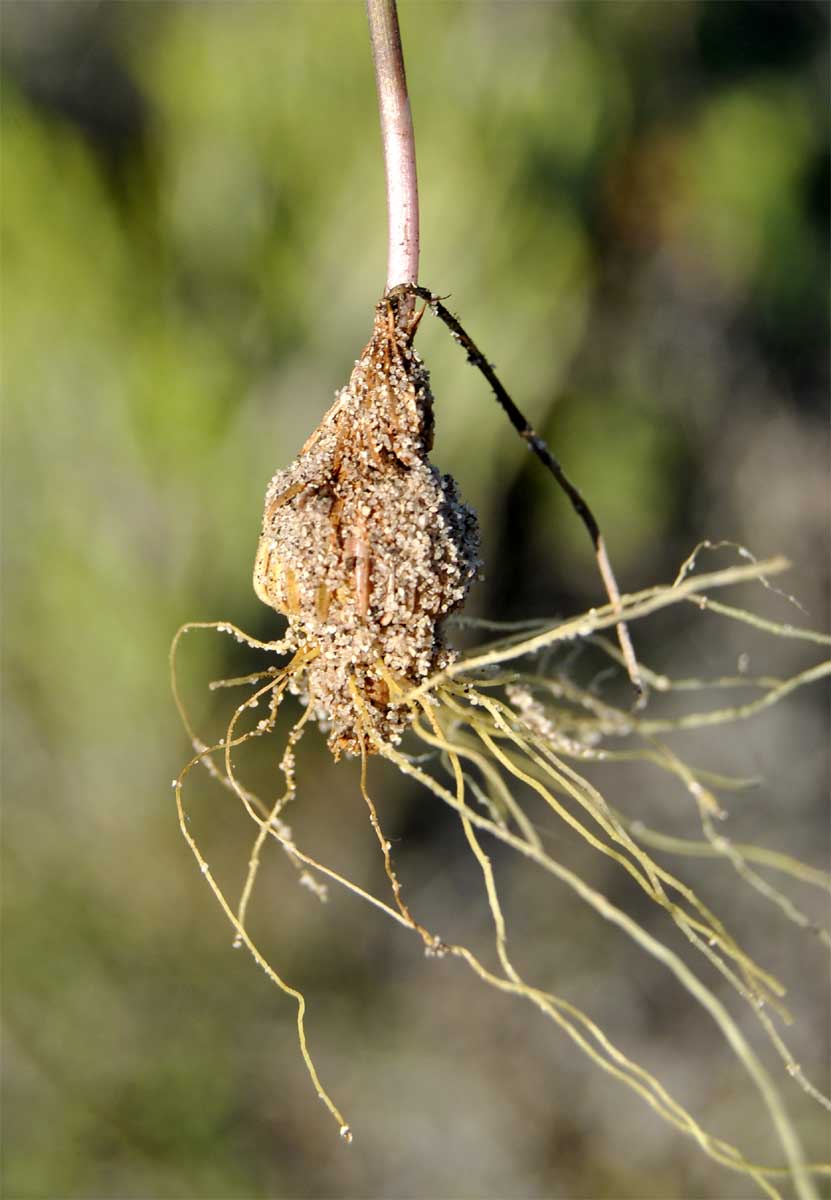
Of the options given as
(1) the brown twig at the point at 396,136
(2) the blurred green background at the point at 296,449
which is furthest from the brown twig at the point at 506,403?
(2) the blurred green background at the point at 296,449

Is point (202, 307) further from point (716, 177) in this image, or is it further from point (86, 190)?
point (716, 177)

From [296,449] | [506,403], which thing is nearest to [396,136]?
[506,403]

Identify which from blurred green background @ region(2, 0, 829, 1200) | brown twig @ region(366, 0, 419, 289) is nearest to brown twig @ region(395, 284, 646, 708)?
brown twig @ region(366, 0, 419, 289)

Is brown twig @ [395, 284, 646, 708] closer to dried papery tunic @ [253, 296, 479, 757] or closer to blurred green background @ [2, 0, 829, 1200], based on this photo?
dried papery tunic @ [253, 296, 479, 757]

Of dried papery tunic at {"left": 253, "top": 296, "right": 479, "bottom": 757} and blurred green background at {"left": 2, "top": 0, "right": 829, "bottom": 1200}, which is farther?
blurred green background at {"left": 2, "top": 0, "right": 829, "bottom": 1200}

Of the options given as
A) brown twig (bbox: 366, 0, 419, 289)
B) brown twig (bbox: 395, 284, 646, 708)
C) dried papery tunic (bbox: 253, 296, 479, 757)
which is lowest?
dried papery tunic (bbox: 253, 296, 479, 757)

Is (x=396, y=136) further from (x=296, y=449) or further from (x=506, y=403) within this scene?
(x=296, y=449)
